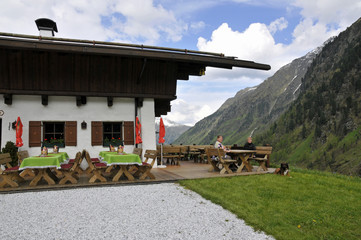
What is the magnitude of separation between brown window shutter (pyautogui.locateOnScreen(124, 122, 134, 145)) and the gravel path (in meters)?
4.41

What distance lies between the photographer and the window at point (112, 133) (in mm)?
11227

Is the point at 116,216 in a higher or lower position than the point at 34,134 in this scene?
lower

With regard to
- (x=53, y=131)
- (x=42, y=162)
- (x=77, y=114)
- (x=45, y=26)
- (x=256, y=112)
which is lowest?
(x=42, y=162)

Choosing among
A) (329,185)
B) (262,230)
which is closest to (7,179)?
(262,230)

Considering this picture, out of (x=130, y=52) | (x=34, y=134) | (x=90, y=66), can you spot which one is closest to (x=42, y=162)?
(x=34, y=134)

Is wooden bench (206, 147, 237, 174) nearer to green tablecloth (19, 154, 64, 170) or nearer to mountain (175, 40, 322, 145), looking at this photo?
green tablecloth (19, 154, 64, 170)

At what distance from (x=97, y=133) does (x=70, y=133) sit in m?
0.99

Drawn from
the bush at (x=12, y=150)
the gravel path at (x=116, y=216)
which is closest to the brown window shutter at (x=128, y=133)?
the bush at (x=12, y=150)

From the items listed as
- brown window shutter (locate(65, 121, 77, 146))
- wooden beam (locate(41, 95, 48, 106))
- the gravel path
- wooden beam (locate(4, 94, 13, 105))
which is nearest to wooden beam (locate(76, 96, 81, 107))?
brown window shutter (locate(65, 121, 77, 146))

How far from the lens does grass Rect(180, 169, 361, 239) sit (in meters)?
4.40

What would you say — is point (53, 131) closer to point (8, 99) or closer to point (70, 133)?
point (70, 133)

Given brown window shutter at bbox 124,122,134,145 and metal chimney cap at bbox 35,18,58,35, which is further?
metal chimney cap at bbox 35,18,58,35

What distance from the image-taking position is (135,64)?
1122 centimetres

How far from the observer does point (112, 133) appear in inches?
451
